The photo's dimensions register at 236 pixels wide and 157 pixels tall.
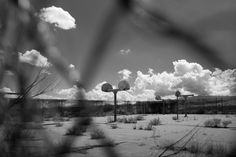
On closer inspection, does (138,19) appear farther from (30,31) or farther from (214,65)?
(30,31)

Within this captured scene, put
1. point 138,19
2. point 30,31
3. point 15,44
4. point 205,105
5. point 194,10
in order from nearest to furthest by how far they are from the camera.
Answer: point 194,10 < point 138,19 < point 30,31 < point 15,44 < point 205,105

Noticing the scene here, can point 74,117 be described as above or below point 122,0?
below

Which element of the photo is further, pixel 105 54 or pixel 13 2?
pixel 13 2

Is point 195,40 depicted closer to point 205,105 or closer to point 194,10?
point 194,10

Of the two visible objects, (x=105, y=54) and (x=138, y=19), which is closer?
(x=138, y=19)

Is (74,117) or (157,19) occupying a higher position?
(157,19)

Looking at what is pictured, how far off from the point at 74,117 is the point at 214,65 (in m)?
0.65

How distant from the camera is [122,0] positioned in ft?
2.55

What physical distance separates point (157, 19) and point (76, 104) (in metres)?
0.52

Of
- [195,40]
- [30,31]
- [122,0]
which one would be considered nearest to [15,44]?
[30,31]

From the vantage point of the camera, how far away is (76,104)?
3.43ft

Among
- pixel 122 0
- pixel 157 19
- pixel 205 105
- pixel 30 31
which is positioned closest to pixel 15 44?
pixel 30 31

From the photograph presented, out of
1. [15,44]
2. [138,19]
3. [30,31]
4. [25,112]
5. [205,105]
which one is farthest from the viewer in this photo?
[205,105]

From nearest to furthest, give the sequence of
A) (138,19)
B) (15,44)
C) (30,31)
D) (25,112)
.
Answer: (138,19) → (30,31) → (15,44) → (25,112)
